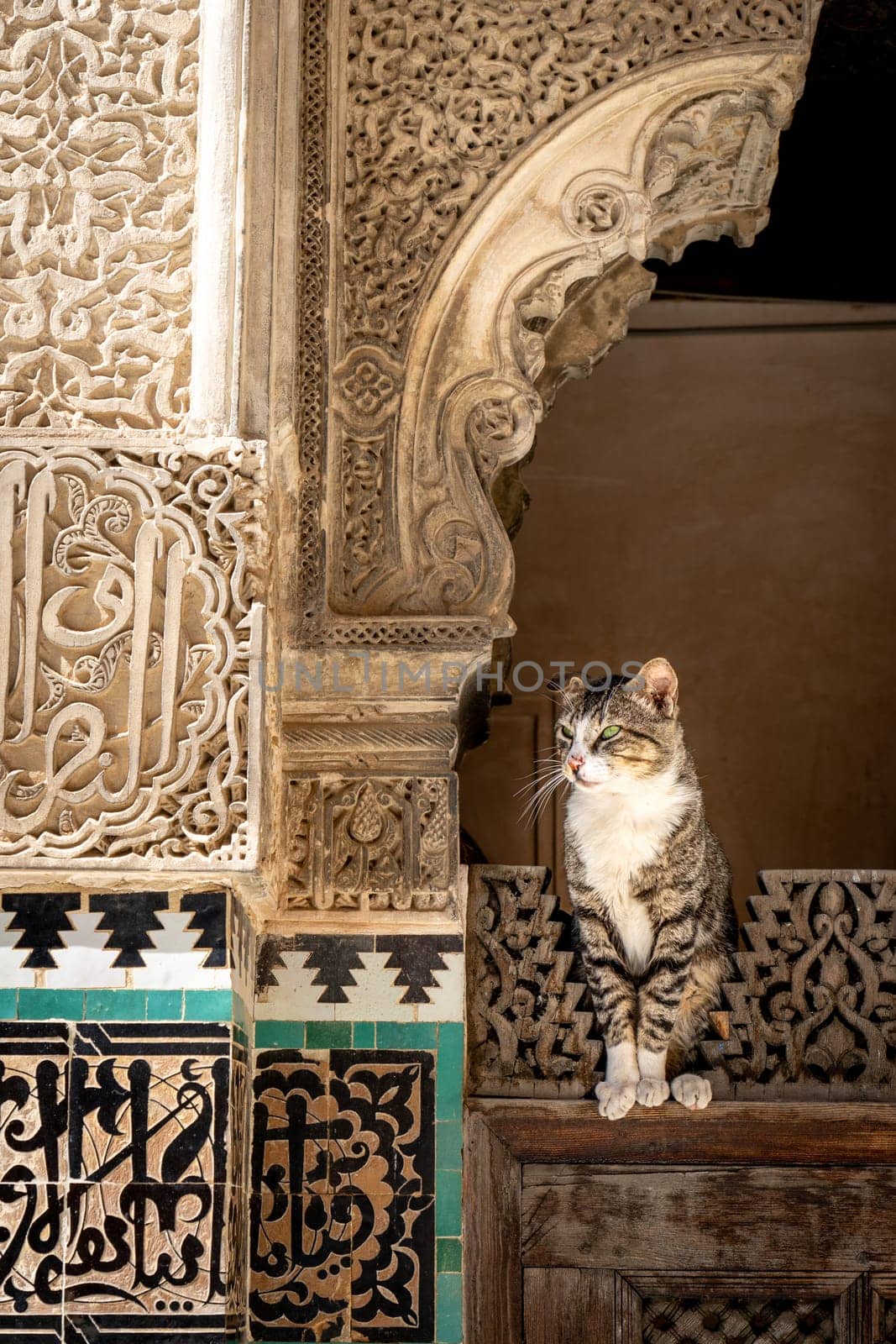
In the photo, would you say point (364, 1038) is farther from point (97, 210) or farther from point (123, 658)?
point (97, 210)

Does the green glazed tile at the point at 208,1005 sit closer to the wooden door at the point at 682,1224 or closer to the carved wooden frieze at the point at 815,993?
the wooden door at the point at 682,1224

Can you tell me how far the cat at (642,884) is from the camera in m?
3.98

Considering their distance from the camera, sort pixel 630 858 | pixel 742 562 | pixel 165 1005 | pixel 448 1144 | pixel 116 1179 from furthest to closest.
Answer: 1. pixel 742 562
2. pixel 630 858
3. pixel 448 1144
4. pixel 165 1005
5. pixel 116 1179

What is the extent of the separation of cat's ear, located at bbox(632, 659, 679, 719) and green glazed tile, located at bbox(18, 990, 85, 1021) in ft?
4.81

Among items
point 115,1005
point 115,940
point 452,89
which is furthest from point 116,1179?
point 452,89

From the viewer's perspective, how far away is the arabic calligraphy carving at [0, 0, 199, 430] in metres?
3.87

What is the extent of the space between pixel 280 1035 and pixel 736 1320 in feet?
3.98

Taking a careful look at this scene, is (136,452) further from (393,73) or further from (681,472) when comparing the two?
(681,472)

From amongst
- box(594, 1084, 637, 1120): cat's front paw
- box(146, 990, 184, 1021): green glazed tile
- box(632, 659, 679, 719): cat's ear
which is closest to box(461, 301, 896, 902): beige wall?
box(632, 659, 679, 719): cat's ear

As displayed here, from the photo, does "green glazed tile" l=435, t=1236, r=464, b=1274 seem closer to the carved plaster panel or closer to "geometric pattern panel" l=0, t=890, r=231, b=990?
"geometric pattern panel" l=0, t=890, r=231, b=990

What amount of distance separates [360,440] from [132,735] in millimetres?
1034

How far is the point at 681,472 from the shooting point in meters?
6.54

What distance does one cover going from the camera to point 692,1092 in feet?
12.8

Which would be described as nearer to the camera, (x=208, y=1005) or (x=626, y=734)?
(x=208, y=1005)
